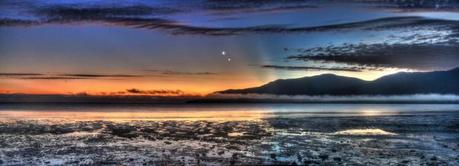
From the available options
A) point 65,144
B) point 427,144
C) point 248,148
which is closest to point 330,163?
point 248,148

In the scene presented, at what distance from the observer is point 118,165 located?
48.5 ft

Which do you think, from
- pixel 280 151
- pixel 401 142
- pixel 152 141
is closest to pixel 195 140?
pixel 152 141

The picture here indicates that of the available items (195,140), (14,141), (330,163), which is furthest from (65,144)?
(330,163)

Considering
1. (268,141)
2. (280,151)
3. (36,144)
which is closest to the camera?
(280,151)

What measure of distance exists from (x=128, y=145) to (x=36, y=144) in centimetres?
338

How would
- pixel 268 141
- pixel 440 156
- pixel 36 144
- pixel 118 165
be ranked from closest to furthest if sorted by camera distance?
pixel 118 165 < pixel 440 156 < pixel 36 144 < pixel 268 141

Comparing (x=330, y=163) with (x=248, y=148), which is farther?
(x=248, y=148)

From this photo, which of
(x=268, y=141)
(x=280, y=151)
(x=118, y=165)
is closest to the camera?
(x=118, y=165)

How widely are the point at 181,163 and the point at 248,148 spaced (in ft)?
13.9

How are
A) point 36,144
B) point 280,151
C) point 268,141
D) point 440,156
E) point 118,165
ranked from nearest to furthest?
1. point 118,165
2. point 440,156
3. point 280,151
4. point 36,144
5. point 268,141

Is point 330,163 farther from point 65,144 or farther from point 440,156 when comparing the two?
point 65,144

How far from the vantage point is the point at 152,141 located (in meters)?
21.7

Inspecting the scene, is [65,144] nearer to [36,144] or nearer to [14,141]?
[36,144]

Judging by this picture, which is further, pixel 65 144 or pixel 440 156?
pixel 65 144
